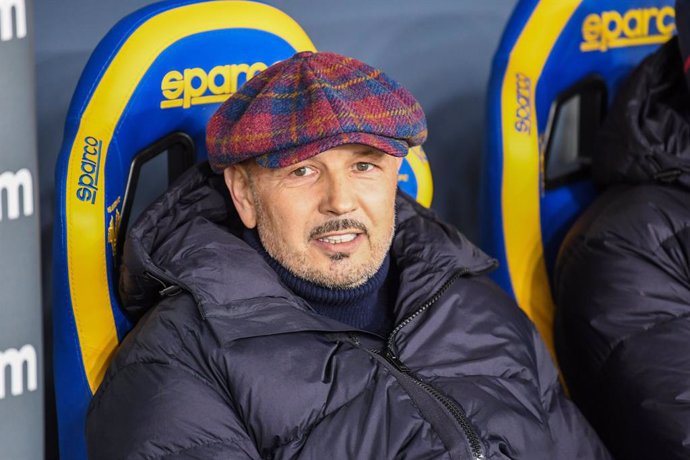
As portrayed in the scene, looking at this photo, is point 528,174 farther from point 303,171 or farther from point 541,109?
point 303,171

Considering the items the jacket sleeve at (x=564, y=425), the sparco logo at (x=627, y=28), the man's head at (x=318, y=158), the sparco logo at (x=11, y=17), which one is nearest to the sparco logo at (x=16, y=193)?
the sparco logo at (x=11, y=17)

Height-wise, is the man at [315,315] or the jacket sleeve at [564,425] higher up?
the man at [315,315]

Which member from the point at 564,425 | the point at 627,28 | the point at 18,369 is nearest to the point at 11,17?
the point at 18,369

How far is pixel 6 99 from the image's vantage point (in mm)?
931

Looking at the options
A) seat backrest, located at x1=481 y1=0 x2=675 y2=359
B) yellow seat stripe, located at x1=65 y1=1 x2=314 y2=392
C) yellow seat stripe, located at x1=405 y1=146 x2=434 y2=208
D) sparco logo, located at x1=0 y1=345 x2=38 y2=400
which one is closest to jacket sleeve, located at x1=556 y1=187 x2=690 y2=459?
seat backrest, located at x1=481 y1=0 x2=675 y2=359

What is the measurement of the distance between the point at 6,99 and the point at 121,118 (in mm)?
583

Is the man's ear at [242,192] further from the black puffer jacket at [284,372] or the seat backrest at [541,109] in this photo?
the seat backrest at [541,109]

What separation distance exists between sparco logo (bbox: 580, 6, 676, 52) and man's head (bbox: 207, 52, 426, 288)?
1.93ft

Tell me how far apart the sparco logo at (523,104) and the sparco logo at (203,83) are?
47 centimetres

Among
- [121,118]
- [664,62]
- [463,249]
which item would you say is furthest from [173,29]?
[664,62]

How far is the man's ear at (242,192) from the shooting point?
60.7 inches

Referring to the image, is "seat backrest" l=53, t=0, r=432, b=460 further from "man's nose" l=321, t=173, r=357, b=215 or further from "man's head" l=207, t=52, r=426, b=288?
"man's nose" l=321, t=173, r=357, b=215

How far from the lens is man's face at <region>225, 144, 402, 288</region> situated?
149 cm

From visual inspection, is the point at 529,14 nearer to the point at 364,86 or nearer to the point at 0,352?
the point at 364,86
